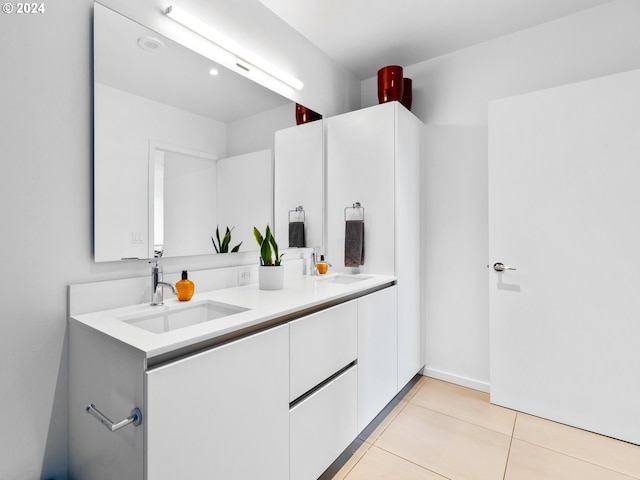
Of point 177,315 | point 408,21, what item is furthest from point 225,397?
point 408,21

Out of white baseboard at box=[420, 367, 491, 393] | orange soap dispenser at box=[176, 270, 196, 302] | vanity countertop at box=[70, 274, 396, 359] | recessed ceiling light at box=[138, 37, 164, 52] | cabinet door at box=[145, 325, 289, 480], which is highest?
recessed ceiling light at box=[138, 37, 164, 52]

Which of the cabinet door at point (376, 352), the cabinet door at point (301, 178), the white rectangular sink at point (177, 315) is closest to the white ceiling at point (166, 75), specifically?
the cabinet door at point (301, 178)

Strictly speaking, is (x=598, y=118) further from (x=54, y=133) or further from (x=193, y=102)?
(x=54, y=133)

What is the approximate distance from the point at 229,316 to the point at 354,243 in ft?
4.21

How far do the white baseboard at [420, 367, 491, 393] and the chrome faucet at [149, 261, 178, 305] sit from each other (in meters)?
2.07

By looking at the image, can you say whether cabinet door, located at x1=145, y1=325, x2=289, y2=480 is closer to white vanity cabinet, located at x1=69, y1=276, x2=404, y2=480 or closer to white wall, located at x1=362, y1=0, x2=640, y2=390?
white vanity cabinet, located at x1=69, y1=276, x2=404, y2=480

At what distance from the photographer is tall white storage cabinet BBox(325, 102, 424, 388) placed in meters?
2.15

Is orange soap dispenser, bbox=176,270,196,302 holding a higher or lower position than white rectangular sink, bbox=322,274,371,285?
higher

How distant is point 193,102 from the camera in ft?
5.16

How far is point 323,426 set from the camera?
4.70 feet

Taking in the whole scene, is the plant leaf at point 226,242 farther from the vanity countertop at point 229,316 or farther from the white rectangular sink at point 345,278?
the white rectangular sink at point 345,278

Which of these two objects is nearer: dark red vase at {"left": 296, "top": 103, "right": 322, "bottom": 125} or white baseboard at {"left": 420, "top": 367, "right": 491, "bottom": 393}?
dark red vase at {"left": 296, "top": 103, "right": 322, "bottom": 125}

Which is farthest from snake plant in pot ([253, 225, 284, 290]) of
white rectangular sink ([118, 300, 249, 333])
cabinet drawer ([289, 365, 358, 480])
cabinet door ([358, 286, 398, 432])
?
cabinet drawer ([289, 365, 358, 480])

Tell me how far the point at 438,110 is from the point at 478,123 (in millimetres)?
327
